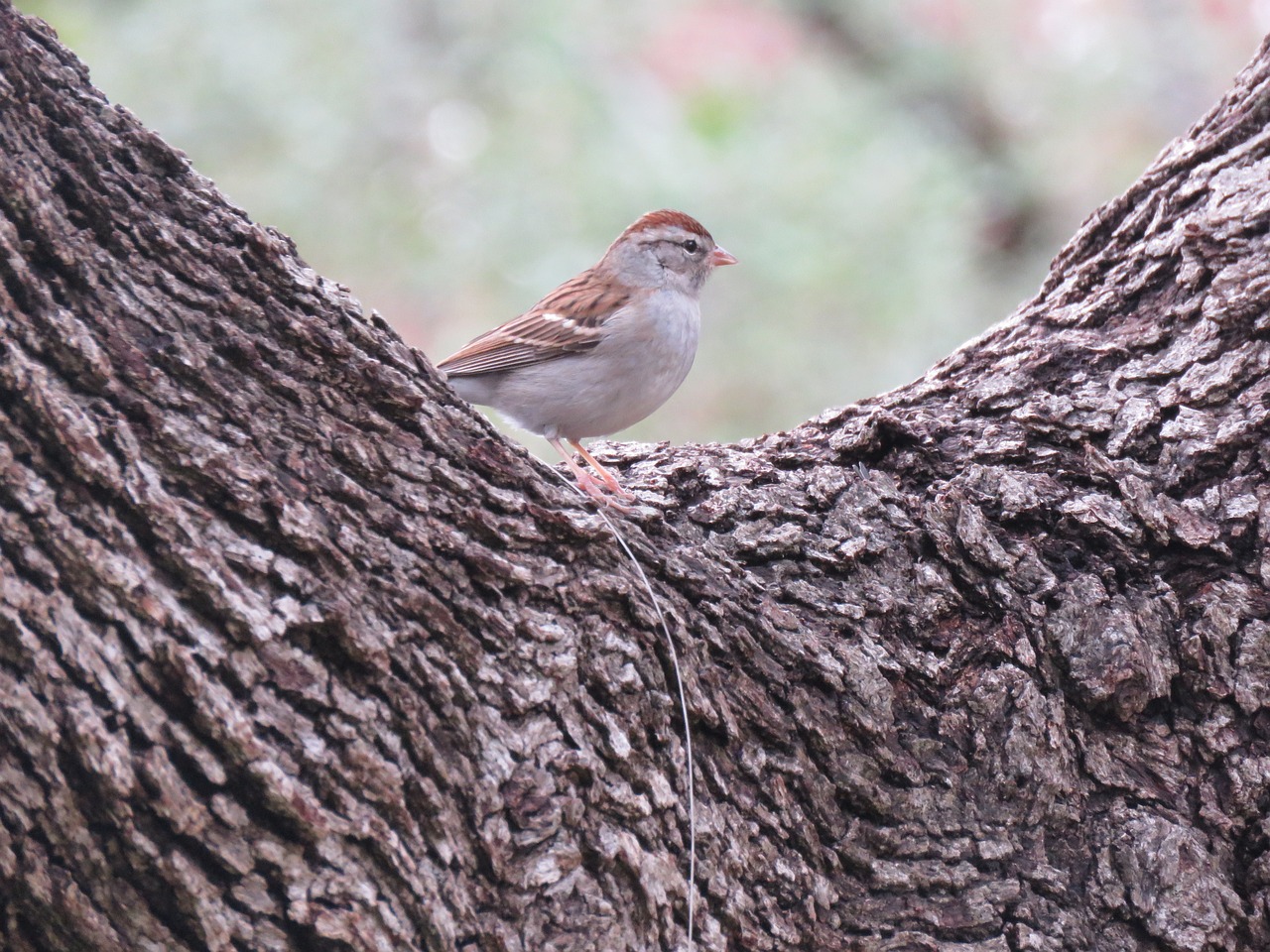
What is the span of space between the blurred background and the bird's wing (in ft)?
6.03

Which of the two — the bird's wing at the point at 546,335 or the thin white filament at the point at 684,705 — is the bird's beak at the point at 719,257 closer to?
the bird's wing at the point at 546,335

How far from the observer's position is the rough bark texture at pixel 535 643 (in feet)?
4.31

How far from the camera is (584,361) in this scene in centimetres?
269

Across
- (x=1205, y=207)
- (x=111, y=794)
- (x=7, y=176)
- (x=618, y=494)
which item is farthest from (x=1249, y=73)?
(x=111, y=794)

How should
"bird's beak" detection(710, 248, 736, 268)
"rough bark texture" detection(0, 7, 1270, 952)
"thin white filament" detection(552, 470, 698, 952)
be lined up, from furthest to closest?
"bird's beak" detection(710, 248, 736, 268) → "thin white filament" detection(552, 470, 698, 952) → "rough bark texture" detection(0, 7, 1270, 952)

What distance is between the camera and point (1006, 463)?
6.77ft

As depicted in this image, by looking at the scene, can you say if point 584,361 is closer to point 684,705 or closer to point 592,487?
point 592,487

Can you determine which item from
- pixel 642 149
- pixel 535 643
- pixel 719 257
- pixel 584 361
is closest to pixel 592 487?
pixel 535 643

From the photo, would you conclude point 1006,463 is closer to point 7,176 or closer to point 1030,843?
point 1030,843

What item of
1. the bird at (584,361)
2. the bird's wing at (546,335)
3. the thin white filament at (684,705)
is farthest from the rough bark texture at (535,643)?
the bird's wing at (546,335)

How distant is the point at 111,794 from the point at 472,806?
40 centimetres

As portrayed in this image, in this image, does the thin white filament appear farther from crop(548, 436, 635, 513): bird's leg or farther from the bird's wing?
the bird's wing

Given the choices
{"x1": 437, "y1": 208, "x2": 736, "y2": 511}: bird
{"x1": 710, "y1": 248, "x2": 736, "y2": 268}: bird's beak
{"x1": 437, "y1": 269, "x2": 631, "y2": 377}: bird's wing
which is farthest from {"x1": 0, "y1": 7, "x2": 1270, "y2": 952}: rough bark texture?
{"x1": 710, "y1": 248, "x2": 736, "y2": 268}: bird's beak

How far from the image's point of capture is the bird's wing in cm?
271
